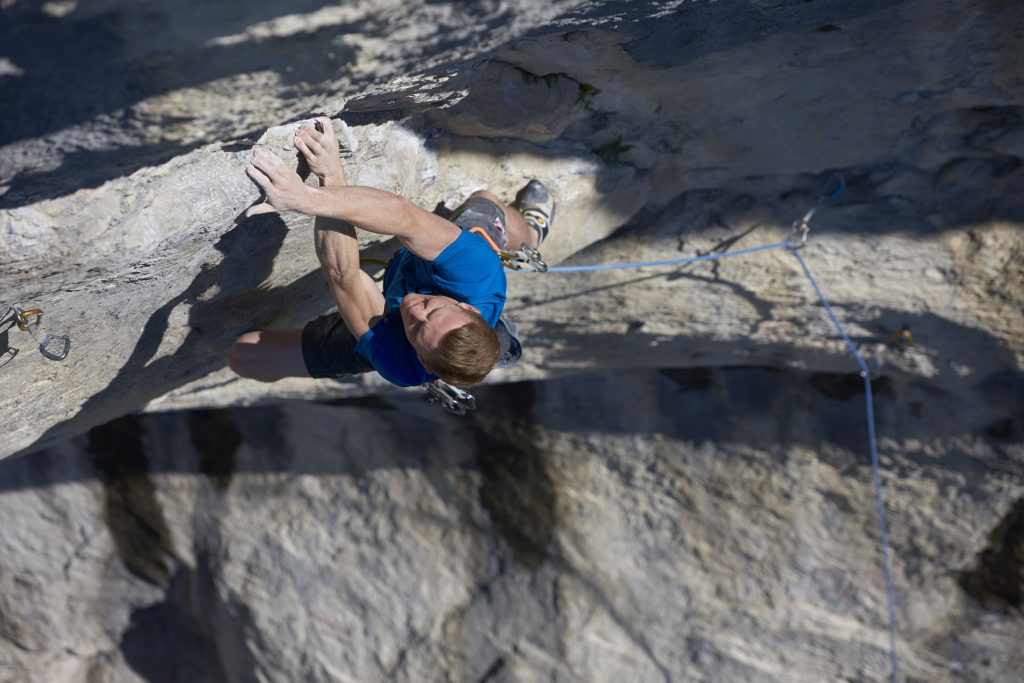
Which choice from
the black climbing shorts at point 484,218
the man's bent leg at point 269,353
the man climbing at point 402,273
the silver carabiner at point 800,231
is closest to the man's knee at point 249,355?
the man's bent leg at point 269,353

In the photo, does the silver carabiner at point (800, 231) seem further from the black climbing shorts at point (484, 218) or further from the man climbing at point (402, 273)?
the black climbing shorts at point (484, 218)

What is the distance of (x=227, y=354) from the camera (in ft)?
9.07

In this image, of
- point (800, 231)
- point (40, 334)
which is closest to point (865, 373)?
point (800, 231)

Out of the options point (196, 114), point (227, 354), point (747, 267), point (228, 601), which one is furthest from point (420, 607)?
point (196, 114)

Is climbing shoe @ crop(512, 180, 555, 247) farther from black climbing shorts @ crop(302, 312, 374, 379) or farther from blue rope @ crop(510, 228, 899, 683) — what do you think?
black climbing shorts @ crop(302, 312, 374, 379)

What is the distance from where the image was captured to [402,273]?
2.15 metres

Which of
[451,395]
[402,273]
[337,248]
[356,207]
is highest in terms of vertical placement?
[356,207]

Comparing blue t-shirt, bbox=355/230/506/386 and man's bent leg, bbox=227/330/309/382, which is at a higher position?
blue t-shirt, bbox=355/230/506/386

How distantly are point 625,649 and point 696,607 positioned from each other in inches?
17.6

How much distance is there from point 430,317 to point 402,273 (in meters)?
0.28

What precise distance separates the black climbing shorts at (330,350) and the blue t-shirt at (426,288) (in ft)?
0.49

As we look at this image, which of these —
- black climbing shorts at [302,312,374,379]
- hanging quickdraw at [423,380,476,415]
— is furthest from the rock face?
hanging quickdraw at [423,380,476,415]

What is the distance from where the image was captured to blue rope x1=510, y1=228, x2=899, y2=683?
9.29ft

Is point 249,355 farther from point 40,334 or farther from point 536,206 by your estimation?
point 536,206
